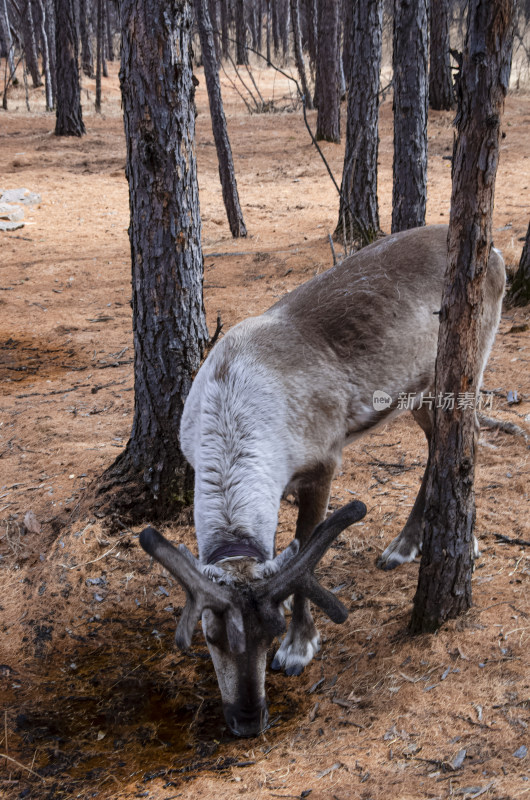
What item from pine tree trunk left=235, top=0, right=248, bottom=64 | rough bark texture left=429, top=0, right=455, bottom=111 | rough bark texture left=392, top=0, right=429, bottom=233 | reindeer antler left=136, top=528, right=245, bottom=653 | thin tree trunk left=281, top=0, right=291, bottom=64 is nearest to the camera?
reindeer antler left=136, top=528, right=245, bottom=653

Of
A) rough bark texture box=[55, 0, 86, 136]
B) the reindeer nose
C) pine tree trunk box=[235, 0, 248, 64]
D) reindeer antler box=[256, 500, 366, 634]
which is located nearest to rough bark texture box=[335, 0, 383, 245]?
reindeer antler box=[256, 500, 366, 634]

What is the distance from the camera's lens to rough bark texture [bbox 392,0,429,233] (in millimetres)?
7977

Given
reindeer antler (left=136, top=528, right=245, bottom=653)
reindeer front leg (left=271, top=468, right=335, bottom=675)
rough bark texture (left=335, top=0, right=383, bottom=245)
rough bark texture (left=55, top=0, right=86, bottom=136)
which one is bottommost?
reindeer front leg (left=271, top=468, right=335, bottom=675)

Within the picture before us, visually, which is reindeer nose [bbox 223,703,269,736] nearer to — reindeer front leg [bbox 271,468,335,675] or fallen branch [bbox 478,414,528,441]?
reindeer front leg [bbox 271,468,335,675]

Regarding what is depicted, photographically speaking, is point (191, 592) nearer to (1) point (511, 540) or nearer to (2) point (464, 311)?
(2) point (464, 311)

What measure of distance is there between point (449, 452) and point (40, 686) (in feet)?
8.72

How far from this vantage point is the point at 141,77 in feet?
14.5

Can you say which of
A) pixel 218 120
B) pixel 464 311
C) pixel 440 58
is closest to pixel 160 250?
pixel 464 311

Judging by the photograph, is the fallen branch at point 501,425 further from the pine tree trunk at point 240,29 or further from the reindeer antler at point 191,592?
the pine tree trunk at point 240,29

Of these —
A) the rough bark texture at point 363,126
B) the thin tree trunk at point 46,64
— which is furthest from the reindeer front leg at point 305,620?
the thin tree trunk at point 46,64

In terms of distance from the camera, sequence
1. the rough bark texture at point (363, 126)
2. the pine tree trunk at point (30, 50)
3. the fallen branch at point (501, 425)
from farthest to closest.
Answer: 1. the pine tree trunk at point (30, 50)
2. the rough bark texture at point (363, 126)
3. the fallen branch at point (501, 425)

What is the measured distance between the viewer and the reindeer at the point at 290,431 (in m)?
3.06

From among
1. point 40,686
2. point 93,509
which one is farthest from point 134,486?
point 40,686

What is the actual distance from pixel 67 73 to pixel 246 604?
18.9 metres
